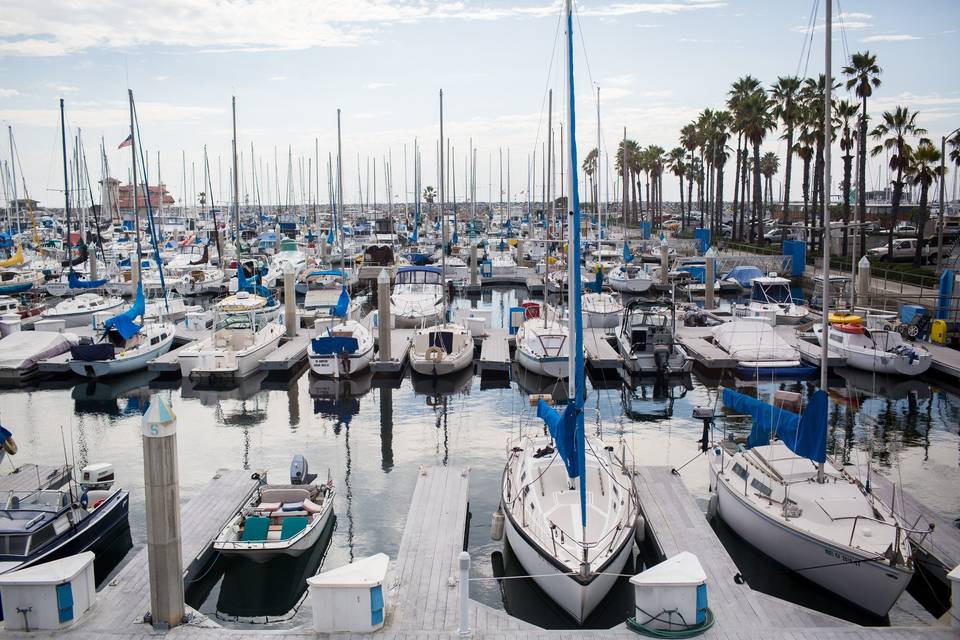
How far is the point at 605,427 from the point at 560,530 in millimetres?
10774

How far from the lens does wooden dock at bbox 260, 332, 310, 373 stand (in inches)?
1119

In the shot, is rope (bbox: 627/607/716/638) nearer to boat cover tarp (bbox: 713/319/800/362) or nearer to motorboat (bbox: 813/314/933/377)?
boat cover tarp (bbox: 713/319/800/362)

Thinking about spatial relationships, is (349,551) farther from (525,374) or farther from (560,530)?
(525,374)

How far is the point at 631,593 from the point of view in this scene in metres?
12.5

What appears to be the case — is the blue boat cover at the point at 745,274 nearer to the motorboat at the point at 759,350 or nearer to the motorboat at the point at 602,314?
the motorboat at the point at 602,314

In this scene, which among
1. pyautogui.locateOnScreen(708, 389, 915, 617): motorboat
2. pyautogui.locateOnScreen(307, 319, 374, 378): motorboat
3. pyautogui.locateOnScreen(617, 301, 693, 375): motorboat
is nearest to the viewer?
pyautogui.locateOnScreen(708, 389, 915, 617): motorboat

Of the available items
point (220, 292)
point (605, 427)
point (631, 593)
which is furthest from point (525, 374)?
point (220, 292)

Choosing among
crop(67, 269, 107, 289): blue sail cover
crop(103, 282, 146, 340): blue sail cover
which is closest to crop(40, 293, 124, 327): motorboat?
crop(67, 269, 107, 289): blue sail cover

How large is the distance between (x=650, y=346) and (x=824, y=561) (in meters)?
16.4

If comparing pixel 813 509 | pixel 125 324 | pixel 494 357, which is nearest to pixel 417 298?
pixel 494 357

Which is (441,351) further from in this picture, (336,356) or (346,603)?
(346,603)

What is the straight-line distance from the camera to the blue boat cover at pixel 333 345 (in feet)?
88.5

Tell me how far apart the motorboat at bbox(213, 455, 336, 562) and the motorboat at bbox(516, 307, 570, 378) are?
1289cm

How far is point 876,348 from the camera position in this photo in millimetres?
27484
